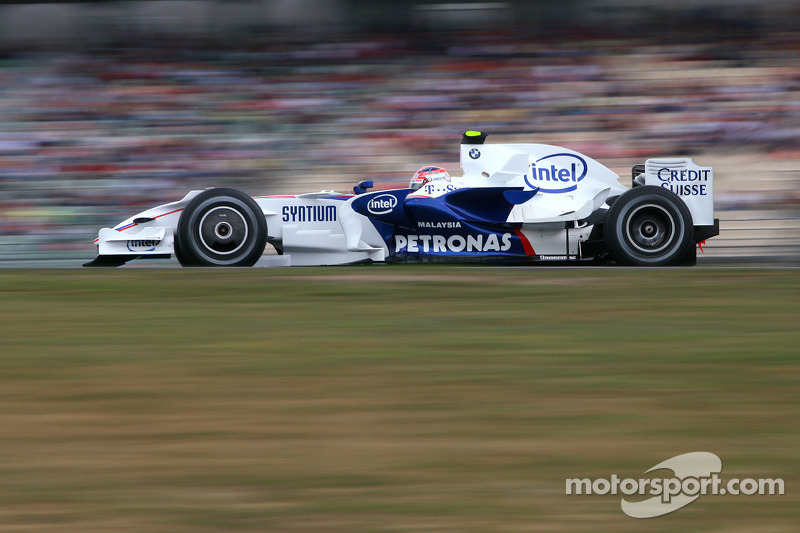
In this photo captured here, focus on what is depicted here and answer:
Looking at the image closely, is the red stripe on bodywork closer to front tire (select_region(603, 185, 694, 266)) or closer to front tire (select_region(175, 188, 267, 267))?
front tire (select_region(603, 185, 694, 266))

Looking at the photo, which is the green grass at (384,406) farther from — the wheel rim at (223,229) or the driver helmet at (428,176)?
the driver helmet at (428,176)

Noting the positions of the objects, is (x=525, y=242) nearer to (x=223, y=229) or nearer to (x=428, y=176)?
(x=428, y=176)

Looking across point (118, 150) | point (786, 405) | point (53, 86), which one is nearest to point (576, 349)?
point (786, 405)

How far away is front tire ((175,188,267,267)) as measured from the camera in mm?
8055

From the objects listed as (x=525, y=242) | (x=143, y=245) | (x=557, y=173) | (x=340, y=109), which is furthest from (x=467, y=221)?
(x=340, y=109)

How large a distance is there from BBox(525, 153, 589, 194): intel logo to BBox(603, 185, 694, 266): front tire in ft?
1.69

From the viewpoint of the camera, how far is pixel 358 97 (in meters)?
14.1

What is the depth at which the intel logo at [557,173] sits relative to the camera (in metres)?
8.50

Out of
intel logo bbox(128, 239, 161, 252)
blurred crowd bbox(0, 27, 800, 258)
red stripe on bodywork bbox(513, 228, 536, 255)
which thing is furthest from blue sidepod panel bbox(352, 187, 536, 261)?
blurred crowd bbox(0, 27, 800, 258)

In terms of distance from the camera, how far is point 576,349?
512 cm

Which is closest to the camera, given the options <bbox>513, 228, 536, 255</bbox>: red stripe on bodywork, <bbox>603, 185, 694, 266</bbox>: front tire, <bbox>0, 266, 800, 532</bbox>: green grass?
<bbox>0, 266, 800, 532</bbox>: green grass

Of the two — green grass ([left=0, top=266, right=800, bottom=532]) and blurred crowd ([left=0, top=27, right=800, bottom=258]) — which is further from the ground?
blurred crowd ([left=0, top=27, right=800, bottom=258])

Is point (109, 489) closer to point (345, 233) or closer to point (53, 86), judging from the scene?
point (345, 233)

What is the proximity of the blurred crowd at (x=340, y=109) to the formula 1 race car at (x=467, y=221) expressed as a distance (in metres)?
3.71
